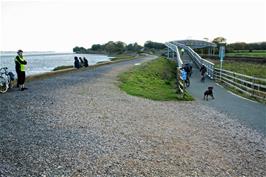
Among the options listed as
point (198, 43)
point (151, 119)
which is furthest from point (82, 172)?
point (198, 43)

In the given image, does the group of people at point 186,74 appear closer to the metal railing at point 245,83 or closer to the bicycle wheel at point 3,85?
the metal railing at point 245,83

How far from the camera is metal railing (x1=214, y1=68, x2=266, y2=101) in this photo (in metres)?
14.6

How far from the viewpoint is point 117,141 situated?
6824 mm

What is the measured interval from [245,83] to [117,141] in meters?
12.7

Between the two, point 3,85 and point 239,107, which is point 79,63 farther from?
point 239,107

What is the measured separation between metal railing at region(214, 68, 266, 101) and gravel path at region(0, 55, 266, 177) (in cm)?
500

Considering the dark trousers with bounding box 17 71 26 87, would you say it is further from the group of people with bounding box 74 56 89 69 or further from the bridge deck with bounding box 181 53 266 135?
the group of people with bounding box 74 56 89 69

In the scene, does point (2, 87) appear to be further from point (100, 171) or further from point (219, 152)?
point (219, 152)

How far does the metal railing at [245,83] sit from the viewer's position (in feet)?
48.0

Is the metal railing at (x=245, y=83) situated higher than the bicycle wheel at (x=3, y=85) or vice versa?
the bicycle wheel at (x=3, y=85)

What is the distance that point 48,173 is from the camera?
4926mm

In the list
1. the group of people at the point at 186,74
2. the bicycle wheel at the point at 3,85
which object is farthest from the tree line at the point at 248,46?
the bicycle wheel at the point at 3,85

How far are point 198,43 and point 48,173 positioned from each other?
6385 centimetres

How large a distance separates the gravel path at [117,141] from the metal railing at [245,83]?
500 centimetres
